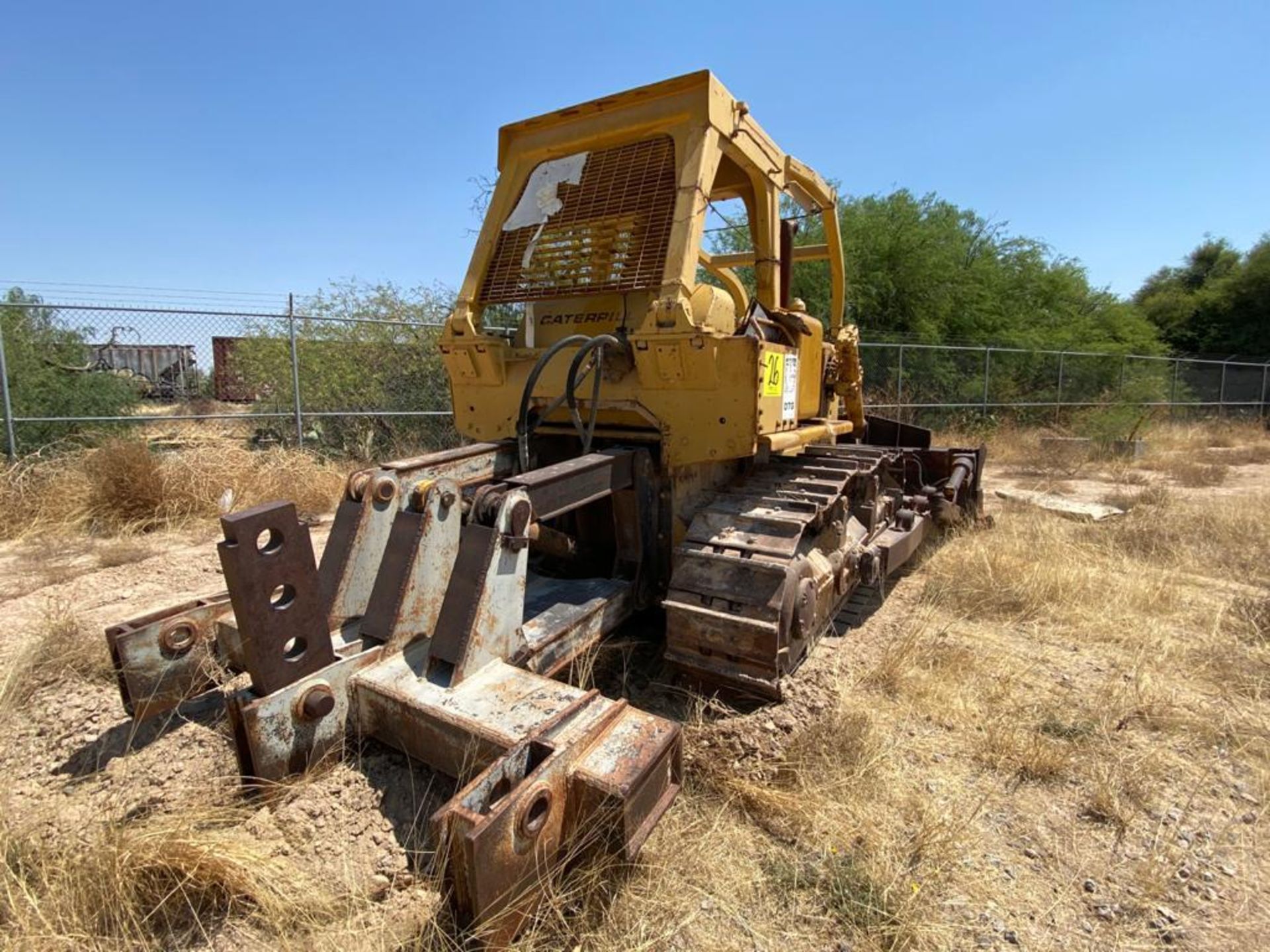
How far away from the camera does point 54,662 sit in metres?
3.28

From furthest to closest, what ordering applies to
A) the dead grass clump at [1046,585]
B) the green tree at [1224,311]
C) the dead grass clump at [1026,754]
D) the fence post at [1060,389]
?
the green tree at [1224,311], the fence post at [1060,389], the dead grass clump at [1046,585], the dead grass clump at [1026,754]

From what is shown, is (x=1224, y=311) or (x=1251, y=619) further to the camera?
(x=1224, y=311)

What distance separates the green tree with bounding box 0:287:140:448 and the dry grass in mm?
878

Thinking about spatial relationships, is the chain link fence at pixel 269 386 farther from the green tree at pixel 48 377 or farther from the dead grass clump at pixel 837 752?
the dead grass clump at pixel 837 752

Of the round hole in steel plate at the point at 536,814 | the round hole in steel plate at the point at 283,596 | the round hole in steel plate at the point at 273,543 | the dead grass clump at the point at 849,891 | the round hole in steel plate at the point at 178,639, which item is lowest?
the dead grass clump at the point at 849,891

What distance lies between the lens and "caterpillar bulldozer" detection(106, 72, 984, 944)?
1.95m

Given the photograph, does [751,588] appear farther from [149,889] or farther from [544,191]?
[544,191]

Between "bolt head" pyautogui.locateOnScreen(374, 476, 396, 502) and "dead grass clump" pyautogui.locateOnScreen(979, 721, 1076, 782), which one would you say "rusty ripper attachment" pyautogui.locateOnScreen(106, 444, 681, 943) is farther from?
"dead grass clump" pyautogui.locateOnScreen(979, 721, 1076, 782)

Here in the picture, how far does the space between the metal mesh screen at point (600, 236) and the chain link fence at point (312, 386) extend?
5.40 metres

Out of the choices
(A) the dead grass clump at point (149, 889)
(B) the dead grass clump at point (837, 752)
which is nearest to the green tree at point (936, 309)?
(B) the dead grass clump at point (837, 752)

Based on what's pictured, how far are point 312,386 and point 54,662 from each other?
7.60 metres

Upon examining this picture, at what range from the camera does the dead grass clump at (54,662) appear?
3.08 meters

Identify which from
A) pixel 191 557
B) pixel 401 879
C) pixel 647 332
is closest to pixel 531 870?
pixel 401 879

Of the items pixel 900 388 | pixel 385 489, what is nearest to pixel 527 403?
pixel 385 489
